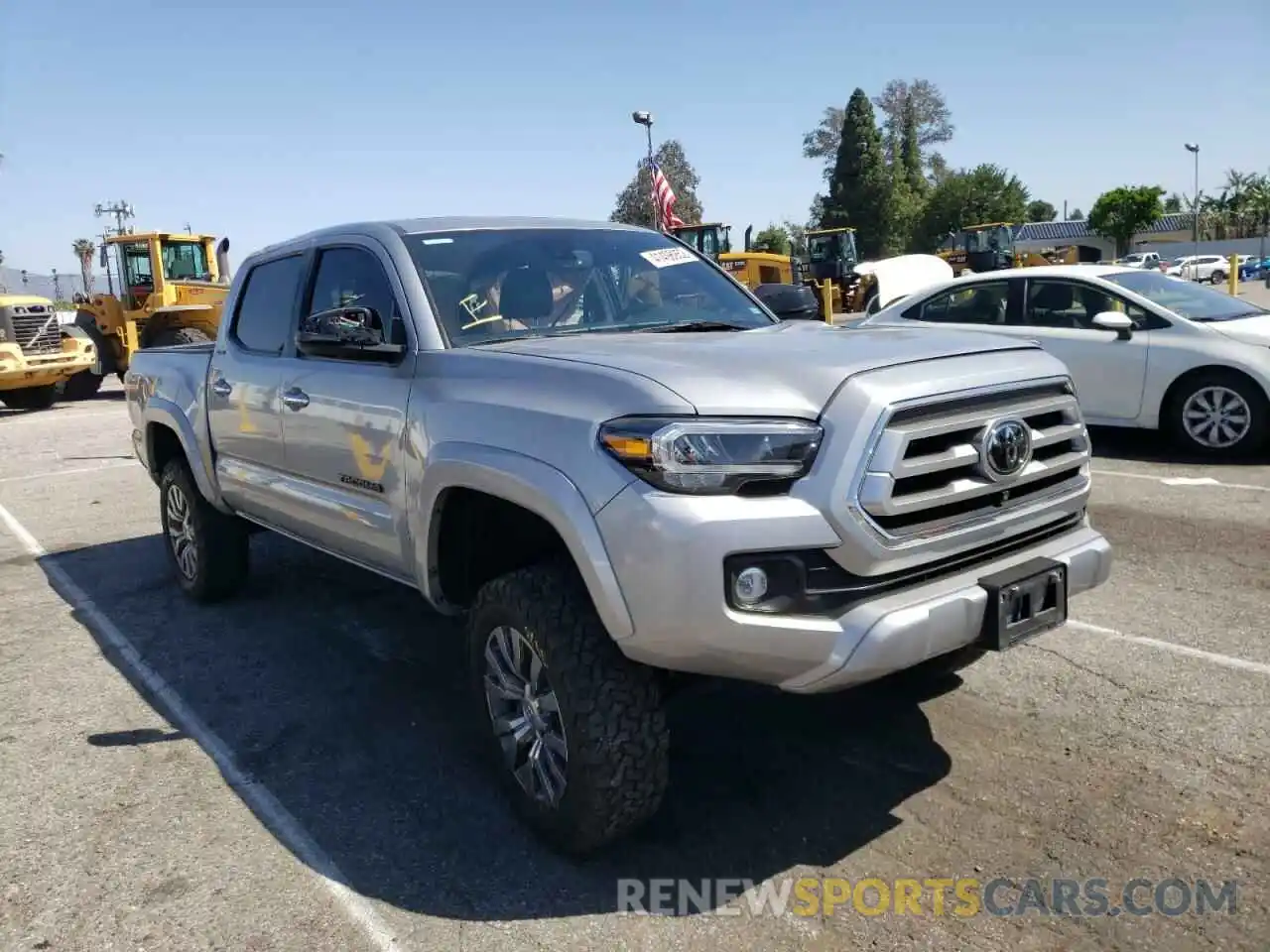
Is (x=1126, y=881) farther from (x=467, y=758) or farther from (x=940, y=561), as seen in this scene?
(x=467, y=758)

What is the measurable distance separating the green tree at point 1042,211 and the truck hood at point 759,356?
114m

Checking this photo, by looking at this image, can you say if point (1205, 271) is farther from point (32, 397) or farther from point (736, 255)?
point (32, 397)

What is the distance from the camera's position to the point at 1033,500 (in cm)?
315

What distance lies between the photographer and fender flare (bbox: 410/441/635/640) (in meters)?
2.72

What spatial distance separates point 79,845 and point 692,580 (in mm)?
2239

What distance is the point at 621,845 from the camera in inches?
124

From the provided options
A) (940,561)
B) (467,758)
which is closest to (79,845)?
(467,758)

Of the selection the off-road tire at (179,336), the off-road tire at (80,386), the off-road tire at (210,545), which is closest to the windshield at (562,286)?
the off-road tire at (210,545)

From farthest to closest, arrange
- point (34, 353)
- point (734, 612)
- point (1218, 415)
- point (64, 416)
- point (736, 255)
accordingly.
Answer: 1. point (736, 255)
2. point (34, 353)
3. point (64, 416)
4. point (1218, 415)
5. point (734, 612)

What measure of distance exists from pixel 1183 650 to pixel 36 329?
61.6 feet

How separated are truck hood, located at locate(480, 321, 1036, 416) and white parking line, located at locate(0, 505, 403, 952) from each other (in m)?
1.66

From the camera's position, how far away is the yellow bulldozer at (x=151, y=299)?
61.0ft

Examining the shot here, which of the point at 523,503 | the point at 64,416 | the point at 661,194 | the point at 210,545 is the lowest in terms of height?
the point at 64,416

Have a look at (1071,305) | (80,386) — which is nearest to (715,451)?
(1071,305)
